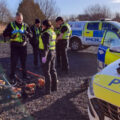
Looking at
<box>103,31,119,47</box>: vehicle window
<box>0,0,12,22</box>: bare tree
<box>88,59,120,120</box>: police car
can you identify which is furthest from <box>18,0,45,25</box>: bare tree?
<box>88,59,120,120</box>: police car

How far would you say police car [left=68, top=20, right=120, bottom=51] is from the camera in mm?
9180

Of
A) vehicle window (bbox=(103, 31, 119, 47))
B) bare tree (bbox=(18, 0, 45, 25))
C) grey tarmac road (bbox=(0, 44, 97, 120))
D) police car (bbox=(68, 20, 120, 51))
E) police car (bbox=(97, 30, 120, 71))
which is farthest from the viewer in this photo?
bare tree (bbox=(18, 0, 45, 25))

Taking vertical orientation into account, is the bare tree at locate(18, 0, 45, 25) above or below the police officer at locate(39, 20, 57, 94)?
above

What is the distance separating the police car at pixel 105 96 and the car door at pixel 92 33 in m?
6.85

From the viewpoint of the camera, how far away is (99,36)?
9234mm

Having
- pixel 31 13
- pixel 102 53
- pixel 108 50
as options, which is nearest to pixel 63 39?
pixel 102 53

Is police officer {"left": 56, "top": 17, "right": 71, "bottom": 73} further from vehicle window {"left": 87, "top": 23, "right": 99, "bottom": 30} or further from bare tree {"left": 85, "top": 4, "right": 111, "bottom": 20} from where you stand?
bare tree {"left": 85, "top": 4, "right": 111, "bottom": 20}

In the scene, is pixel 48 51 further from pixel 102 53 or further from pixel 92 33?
pixel 92 33

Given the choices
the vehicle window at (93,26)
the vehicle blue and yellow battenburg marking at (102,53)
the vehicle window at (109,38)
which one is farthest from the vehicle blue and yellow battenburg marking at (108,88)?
the vehicle window at (93,26)

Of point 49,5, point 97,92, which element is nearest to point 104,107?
point 97,92

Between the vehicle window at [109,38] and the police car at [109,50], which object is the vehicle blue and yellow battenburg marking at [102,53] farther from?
the vehicle window at [109,38]

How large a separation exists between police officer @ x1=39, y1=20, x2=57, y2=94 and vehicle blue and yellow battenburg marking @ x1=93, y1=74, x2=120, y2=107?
151 centimetres

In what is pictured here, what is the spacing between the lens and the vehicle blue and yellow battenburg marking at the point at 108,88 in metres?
2.12

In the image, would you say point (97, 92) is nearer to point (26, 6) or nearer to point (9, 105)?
point (9, 105)
